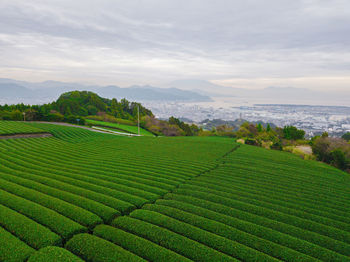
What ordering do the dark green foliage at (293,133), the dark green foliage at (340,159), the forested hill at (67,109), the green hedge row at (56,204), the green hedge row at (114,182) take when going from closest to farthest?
the green hedge row at (56,204) < the green hedge row at (114,182) < the dark green foliage at (340,159) < the dark green foliage at (293,133) < the forested hill at (67,109)

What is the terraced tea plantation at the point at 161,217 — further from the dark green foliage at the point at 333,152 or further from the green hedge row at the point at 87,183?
the dark green foliage at the point at 333,152

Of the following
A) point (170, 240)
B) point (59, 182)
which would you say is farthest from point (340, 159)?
point (59, 182)

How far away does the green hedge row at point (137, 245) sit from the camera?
4.88 meters

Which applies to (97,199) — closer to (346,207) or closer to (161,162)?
(161,162)

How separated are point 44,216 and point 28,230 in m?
0.72

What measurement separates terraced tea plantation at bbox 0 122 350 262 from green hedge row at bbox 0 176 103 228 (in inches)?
1.2

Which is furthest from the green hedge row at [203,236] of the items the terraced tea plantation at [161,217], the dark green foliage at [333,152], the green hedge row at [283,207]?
the dark green foliage at [333,152]

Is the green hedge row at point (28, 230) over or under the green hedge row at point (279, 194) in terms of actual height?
over

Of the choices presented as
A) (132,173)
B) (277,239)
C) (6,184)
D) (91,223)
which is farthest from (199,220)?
(6,184)

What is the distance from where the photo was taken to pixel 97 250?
4.91 meters

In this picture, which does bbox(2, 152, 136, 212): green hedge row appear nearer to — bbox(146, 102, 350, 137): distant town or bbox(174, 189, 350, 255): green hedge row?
bbox(174, 189, 350, 255): green hedge row

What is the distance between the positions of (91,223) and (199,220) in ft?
11.4

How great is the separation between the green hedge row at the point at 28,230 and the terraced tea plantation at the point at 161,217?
0.02 metres

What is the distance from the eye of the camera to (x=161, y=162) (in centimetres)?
1566
